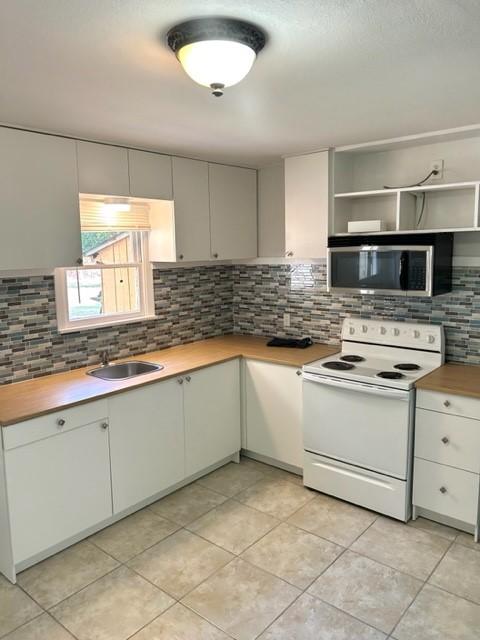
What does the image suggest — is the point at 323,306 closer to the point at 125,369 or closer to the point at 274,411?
the point at 274,411

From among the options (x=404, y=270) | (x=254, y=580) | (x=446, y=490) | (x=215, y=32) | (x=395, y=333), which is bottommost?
(x=254, y=580)

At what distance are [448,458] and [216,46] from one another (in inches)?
89.0

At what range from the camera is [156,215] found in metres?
3.35

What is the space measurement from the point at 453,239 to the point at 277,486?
75.4 inches

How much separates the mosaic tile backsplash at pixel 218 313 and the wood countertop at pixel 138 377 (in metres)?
0.11

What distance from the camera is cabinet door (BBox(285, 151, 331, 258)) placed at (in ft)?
10.5

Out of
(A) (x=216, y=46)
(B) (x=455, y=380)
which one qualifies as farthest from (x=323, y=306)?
(A) (x=216, y=46)

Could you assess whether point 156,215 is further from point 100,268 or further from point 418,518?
point 418,518

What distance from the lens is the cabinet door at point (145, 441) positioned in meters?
2.73

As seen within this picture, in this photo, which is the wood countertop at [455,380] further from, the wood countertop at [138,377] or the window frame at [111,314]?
the window frame at [111,314]

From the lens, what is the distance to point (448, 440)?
2592mm

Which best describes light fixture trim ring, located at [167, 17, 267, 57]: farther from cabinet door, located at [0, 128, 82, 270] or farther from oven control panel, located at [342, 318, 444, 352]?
oven control panel, located at [342, 318, 444, 352]

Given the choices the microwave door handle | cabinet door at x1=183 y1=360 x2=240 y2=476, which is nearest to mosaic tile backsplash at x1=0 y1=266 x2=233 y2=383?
cabinet door at x1=183 y1=360 x2=240 y2=476

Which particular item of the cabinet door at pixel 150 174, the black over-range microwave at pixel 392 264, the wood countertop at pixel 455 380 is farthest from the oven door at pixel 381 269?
the cabinet door at pixel 150 174
